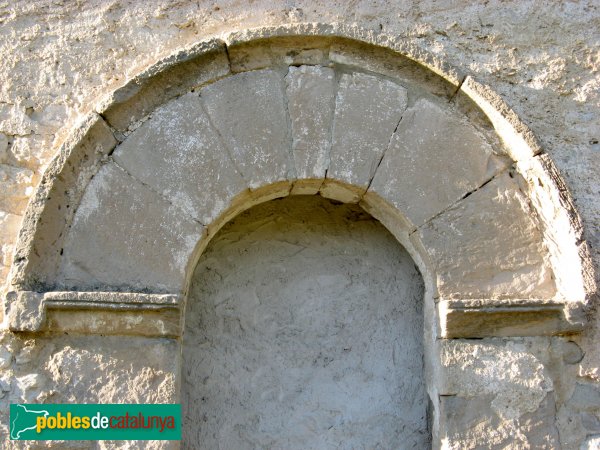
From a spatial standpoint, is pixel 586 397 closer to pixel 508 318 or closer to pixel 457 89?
pixel 508 318

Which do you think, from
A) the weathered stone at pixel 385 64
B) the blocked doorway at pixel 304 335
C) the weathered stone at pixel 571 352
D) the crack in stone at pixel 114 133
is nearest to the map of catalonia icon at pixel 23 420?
the blocked doorway at pixel 304 335

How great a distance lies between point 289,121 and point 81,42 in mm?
925

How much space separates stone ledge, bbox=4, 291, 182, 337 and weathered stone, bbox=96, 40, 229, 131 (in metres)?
0.69

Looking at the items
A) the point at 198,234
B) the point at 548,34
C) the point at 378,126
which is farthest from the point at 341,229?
the point at 548,34

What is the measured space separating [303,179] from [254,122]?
0.30 meters

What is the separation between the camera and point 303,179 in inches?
102

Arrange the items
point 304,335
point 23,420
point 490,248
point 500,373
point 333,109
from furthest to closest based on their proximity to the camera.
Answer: point 304,335, point 333,109, point 490,248, point 500,373, point 23,420

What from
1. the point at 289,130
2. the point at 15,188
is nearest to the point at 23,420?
the point at 15,188

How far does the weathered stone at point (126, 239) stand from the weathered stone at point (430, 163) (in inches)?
31.0

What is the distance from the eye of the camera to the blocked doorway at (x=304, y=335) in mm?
2742

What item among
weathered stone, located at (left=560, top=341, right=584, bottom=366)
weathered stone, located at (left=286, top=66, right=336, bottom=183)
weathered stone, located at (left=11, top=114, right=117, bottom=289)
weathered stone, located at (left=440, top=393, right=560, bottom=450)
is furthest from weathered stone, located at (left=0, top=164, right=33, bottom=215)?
weathered stone, located at (left=560, top=341, right=584, bottom=366)

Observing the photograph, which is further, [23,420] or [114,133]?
[114,133]

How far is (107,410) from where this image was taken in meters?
2.34

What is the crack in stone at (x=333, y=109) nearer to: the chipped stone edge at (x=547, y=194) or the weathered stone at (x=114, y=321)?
the chipped stone edge at (x=547, y=194)
